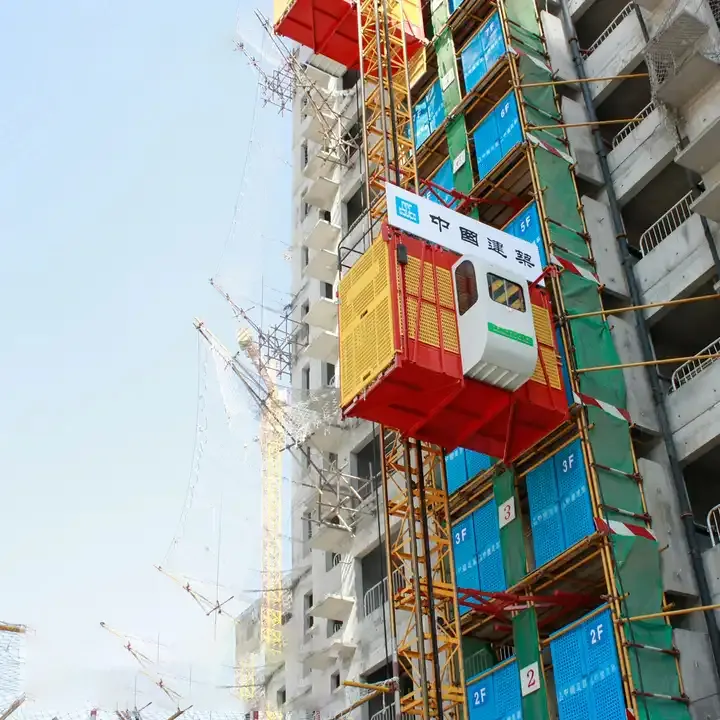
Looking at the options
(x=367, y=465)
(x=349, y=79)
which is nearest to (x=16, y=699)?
(x=367, y=465)

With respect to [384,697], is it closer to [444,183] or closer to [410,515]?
[410,515]

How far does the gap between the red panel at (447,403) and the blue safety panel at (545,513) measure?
0.92m

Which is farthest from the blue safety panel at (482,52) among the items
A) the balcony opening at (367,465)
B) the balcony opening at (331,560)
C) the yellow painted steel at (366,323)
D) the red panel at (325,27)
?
the balcony opening at (331,560)

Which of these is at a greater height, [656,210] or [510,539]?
[656,210]

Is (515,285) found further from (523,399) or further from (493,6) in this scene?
(493,6)

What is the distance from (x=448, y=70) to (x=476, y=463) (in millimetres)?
17315

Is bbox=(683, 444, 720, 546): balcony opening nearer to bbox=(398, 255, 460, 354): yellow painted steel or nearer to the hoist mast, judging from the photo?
the hoist mast

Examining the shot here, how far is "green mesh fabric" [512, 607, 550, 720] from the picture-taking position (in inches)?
1171

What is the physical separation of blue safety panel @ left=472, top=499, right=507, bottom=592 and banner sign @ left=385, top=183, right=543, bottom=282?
745cm

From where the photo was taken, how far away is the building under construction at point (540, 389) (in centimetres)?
2995

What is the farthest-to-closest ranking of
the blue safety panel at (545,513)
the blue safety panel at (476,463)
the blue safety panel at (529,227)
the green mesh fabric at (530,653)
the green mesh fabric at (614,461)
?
1. the blue safety panel at (529,227)
2. the blue safety panel at (476,463)
3. the blue safety panel at (545,513)
4. the green mesh fabric at (614,461)
5. the green mesh fabric at (530,653)

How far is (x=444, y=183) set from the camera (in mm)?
44188

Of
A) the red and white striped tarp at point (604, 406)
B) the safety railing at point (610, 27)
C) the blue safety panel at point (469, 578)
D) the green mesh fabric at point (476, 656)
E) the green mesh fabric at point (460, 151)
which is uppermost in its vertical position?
the safety railing at point (610, 27)

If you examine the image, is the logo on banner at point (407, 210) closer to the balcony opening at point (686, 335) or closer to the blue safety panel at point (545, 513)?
the blue safety panel at point (545, 513)
